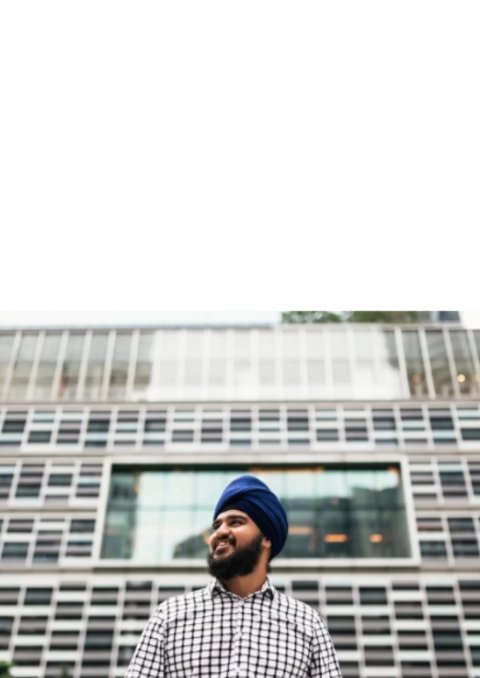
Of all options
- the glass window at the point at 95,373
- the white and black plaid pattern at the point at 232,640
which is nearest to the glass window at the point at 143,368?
the glass window at the point at 95,373

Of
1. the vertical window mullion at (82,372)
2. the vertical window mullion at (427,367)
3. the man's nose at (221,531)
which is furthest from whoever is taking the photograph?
the vertical window mullion at (82,372)

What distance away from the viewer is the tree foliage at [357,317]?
24.4 meters

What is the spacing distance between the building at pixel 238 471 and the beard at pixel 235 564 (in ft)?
62.4

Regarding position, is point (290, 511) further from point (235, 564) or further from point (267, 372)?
point (235, 564)

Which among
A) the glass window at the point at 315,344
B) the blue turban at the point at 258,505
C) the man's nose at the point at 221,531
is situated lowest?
the man's nose at the point at 221,531

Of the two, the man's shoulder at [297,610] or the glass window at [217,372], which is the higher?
the glass window at [217,372]

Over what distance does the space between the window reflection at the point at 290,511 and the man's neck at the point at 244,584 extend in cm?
1879

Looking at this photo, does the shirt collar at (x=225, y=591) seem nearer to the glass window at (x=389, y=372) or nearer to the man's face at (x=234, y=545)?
the man's face at (x=234, y=545)

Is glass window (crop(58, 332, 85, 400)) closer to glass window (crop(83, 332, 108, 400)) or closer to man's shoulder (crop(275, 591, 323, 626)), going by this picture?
glass window (crop(83, 332, 108, 400))

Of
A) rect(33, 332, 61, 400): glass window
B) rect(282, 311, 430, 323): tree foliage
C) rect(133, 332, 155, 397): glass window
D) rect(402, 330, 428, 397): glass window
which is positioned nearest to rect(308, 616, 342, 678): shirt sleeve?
rect(133, 332, 155, 397): glass window

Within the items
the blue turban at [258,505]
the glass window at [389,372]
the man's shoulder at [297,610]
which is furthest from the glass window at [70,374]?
the man's shoulder at [297,610]

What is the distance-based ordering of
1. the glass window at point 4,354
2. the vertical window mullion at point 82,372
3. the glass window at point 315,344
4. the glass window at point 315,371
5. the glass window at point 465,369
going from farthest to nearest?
1. the glass window at point 4,354
2. the glass window at point 315,344
3. the vertical window mullion at point 82,372
4. the glass window at point 315,371
5. the glass window at point 465,369

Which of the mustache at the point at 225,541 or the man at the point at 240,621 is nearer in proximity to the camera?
the man at the point at 240,621

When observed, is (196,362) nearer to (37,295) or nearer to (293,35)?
(37,295)
